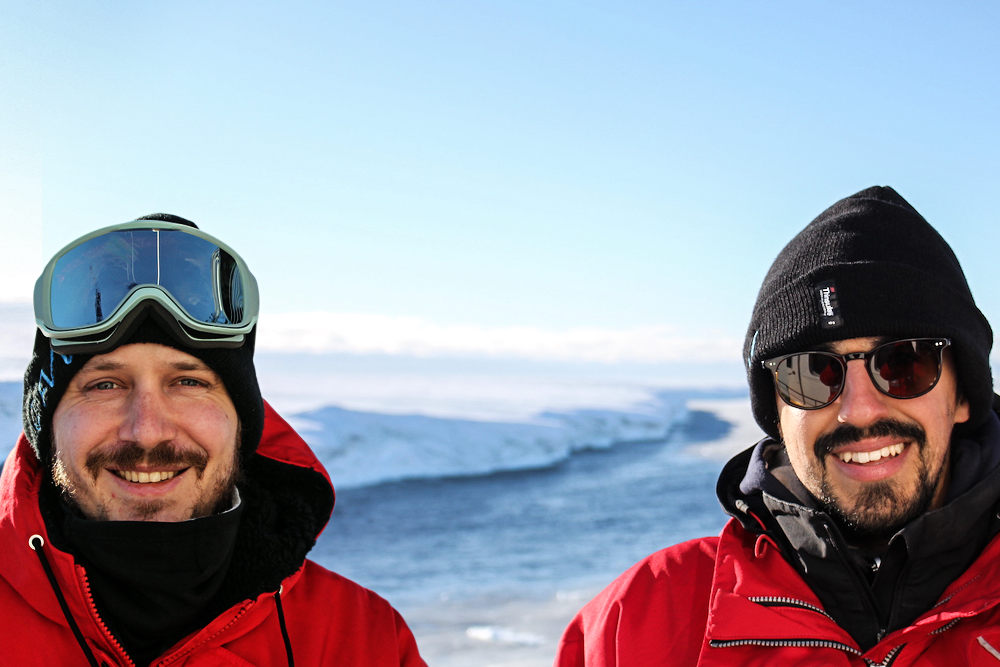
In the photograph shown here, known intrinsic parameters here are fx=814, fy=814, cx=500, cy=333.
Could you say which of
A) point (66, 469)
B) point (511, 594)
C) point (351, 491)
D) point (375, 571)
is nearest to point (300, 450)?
point (66, 469)

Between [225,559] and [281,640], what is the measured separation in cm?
24

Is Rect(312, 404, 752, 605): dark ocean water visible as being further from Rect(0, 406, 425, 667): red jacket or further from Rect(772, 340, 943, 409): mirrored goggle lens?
Rect(772, 340, 943, 409): mirrored goggle lens

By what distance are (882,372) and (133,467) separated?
174 cm

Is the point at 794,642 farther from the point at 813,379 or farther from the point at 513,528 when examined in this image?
the point at 513,528

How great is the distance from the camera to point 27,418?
197 centimetres

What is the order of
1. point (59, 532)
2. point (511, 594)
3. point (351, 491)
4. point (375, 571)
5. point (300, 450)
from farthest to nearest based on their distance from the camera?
1. point (351, 491)
2. point (375, 571)
3. point (511, 594)
4. point (300, 450)
5. point (59, 532)

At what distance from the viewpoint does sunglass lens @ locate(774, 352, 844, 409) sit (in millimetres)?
1930

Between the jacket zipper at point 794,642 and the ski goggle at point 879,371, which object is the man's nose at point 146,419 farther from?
the ski goggle at point 879,371

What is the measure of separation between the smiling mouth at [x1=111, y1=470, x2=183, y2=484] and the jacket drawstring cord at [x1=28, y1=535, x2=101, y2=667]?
206mm

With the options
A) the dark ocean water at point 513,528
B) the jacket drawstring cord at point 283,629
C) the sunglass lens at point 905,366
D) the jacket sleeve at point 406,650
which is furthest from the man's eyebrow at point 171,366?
the dark ocean water at point 513,528

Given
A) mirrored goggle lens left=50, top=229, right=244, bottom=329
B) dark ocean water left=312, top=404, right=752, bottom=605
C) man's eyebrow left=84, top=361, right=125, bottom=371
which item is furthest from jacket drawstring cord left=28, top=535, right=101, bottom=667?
dark ocean water left=312, top=404, right=752, bottom=605

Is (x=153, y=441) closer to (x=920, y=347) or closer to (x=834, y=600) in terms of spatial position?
(x=834, y=600)

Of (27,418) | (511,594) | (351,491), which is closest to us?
(27,418)

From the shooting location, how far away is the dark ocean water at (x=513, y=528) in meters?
5.39
